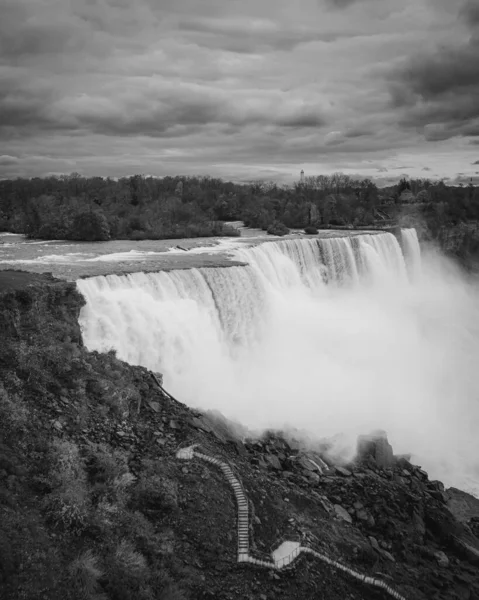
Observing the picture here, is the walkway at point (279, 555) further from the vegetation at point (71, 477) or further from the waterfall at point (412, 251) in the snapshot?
the waterfall at point (412, 251)

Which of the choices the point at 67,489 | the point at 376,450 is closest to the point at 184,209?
the point at 376,450

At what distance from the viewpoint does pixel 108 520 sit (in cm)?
870

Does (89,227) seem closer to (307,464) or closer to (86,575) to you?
(307,464)

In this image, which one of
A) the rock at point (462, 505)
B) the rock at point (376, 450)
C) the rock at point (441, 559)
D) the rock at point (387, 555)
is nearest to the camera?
the rock at point (387, 555)

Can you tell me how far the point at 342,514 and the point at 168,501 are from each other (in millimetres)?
4177

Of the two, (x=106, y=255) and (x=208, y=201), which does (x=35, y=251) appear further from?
(x=208, y=201)

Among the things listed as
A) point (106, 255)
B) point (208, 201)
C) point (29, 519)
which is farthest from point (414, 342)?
point (208, 201)

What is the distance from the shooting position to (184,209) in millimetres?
46656

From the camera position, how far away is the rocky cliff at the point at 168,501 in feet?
25.7

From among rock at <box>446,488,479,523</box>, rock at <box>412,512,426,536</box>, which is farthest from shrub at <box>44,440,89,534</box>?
rock at <box>446,488,479,523</box>

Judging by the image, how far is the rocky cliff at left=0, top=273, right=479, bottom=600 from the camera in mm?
7836

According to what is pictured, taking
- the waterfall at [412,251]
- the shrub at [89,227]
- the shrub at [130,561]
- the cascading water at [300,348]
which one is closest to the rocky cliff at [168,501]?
the shrub at [130,561]

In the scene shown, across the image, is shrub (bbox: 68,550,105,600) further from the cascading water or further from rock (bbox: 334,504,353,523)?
the cascading water

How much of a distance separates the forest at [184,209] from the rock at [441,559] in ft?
96.6
